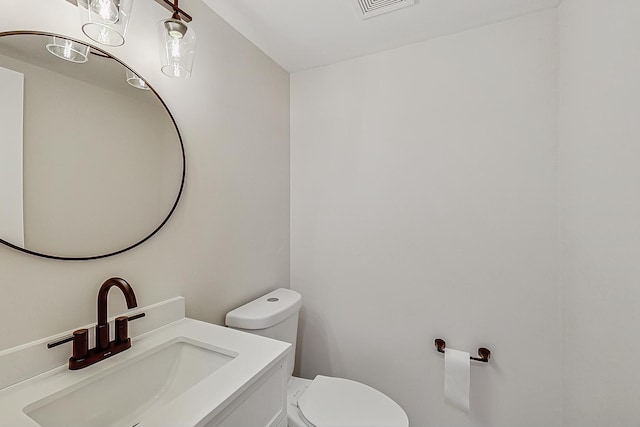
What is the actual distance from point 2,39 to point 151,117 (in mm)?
398

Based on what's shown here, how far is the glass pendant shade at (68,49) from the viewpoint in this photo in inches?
32.8

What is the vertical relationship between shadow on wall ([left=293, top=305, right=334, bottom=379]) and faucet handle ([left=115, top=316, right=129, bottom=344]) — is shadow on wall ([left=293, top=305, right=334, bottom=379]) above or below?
below

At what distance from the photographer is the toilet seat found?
123 cm

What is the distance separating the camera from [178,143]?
1.17 meters

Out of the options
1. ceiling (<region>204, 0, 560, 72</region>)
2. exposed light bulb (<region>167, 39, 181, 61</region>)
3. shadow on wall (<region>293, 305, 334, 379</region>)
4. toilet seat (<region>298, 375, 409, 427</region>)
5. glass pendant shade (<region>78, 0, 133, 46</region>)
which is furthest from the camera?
shadow on wall (<region>293, 305, 334, 379</region>)

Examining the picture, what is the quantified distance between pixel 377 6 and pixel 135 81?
108 centimetres

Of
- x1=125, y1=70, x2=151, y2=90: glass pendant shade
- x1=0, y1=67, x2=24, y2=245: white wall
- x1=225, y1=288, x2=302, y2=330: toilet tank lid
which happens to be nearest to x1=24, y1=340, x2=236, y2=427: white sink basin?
x1=225, y1=288, x2=302, y2=330: toilet tank lid

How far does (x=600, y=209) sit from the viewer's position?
3.29 ft

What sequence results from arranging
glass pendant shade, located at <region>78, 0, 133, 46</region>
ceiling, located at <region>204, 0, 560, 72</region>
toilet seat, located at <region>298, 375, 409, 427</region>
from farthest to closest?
ceiling, located at <region>204, 0, 560, 72</region>
toilet seat, located at <region>298, 375, 409, 427</region>
glass pendant shade, located at <region>78, 0, 133, 46</region>

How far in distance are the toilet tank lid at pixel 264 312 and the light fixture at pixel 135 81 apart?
99 centimetres

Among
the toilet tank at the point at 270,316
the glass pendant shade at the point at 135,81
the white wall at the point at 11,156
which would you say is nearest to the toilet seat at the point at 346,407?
the toilet tank at the point at 270,316

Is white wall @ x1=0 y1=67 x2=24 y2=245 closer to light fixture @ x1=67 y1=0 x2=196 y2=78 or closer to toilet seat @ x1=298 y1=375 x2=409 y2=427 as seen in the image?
light fixture @ x1=67 y1=0 x2=196 y2=78

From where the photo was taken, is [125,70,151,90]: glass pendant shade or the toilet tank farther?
the toilet tank

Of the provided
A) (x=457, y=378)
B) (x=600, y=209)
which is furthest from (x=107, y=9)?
(x=457, y=378)
